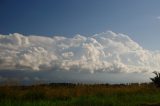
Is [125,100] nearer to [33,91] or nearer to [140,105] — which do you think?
[140,105]

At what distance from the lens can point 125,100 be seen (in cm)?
1817

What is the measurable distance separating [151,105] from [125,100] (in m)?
1.93

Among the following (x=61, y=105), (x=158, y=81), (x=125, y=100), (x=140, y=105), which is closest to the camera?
(x=61, y=105)

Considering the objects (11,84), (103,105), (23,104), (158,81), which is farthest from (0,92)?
(158,81)

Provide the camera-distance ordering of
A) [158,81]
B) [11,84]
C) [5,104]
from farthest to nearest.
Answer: [158,81]
[11,84]
[5,104]

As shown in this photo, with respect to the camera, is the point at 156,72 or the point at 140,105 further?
the point at 156,72

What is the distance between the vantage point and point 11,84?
19.4 metres

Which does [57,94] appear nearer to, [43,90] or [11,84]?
[43,90]

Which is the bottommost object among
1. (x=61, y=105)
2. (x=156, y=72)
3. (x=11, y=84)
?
(x=61, y=105)

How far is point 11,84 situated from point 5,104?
17.9 ft

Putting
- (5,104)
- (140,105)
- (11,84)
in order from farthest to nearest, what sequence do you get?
(11,84) → (140,105) → (5,104)

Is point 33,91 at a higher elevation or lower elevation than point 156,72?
lower

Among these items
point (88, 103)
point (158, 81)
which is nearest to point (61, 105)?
point (88, 103)

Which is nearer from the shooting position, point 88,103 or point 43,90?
point 88,103
